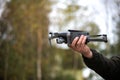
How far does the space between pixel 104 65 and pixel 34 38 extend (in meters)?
33.0

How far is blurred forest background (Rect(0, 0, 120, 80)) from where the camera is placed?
28.0 meters

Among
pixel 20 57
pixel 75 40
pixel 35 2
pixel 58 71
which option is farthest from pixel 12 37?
pixel 75 40

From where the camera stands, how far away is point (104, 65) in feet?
10.1

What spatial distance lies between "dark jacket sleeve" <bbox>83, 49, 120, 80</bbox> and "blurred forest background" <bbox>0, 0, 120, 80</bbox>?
72.0ft

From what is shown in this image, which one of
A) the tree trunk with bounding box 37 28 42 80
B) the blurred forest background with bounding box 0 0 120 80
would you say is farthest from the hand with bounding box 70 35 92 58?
the tree trunk with bounding box 37 28 42 80

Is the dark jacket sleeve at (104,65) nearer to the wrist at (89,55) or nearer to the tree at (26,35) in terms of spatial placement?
the wrist at (89,55)

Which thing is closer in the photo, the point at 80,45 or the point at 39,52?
the point at 80,45

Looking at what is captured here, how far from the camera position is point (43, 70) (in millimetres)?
37156

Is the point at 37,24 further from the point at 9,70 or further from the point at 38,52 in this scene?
the point at 9,70

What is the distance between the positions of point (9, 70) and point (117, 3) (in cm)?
951

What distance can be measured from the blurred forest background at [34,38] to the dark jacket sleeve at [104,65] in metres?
21.9

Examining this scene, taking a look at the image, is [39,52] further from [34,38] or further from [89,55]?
[89,55]

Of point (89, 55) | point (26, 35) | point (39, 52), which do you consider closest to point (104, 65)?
point (89, 55)

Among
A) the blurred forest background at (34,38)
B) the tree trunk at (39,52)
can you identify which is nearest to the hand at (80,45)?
the blurred forest background at (34,38)
